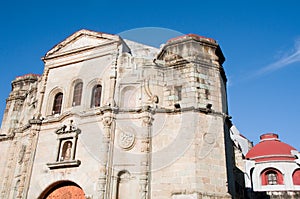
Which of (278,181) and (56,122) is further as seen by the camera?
(278,181)

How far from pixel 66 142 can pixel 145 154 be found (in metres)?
3.89

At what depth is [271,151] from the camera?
25.8 metres

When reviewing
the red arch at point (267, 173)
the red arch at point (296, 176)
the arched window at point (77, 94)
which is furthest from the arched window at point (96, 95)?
the red arch at point (296, 176)

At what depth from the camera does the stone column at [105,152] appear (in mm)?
11172

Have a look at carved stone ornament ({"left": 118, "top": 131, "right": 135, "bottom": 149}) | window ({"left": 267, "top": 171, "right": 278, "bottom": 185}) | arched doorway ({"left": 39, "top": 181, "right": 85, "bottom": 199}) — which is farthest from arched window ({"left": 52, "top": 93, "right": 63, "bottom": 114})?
window ({"left": 267, "top": 171, "right": 278, "bottom": 185})

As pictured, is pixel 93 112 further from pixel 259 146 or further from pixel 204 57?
pixel 259 146

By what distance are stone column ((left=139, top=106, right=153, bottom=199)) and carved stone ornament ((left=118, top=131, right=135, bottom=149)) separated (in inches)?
17.7

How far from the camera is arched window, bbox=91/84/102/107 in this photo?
1383cm

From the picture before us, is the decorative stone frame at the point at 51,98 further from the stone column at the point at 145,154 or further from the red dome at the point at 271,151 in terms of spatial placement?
the red dome at the point at 271,151

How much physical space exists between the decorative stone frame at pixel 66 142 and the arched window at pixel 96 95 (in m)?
1.44

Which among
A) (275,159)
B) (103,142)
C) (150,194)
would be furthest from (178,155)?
(275,159)

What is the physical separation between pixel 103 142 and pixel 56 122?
3035 millimetres

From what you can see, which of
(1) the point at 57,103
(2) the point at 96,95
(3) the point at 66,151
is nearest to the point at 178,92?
(2) the point at 96,95

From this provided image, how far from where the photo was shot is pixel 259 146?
90.0ft
